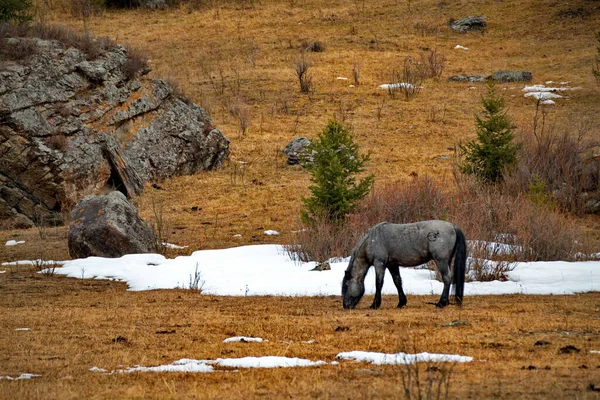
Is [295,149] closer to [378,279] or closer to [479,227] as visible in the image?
[479,227]

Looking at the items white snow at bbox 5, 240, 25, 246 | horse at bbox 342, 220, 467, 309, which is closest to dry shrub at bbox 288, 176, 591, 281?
horse at bbox 342, 220, 467, 309

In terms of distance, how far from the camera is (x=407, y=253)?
1317 centimetres

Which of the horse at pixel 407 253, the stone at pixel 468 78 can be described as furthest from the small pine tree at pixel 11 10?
the horse at pixel 407 253

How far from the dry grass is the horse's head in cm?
18

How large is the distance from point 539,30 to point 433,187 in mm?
28680

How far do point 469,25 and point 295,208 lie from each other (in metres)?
26.8

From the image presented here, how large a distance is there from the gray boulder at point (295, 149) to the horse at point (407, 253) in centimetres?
1825

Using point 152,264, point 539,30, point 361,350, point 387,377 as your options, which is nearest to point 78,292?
point 152,264

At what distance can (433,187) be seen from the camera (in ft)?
77.3

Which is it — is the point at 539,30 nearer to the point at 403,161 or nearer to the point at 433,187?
the point at 403,161

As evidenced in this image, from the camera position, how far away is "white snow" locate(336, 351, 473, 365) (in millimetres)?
8648

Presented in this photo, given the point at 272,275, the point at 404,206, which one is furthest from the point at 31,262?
the point at 404,206

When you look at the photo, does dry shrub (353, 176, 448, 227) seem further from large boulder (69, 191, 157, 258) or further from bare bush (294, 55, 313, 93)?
bare bush (294, 55, 313, 93)

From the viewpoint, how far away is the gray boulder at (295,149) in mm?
32000
